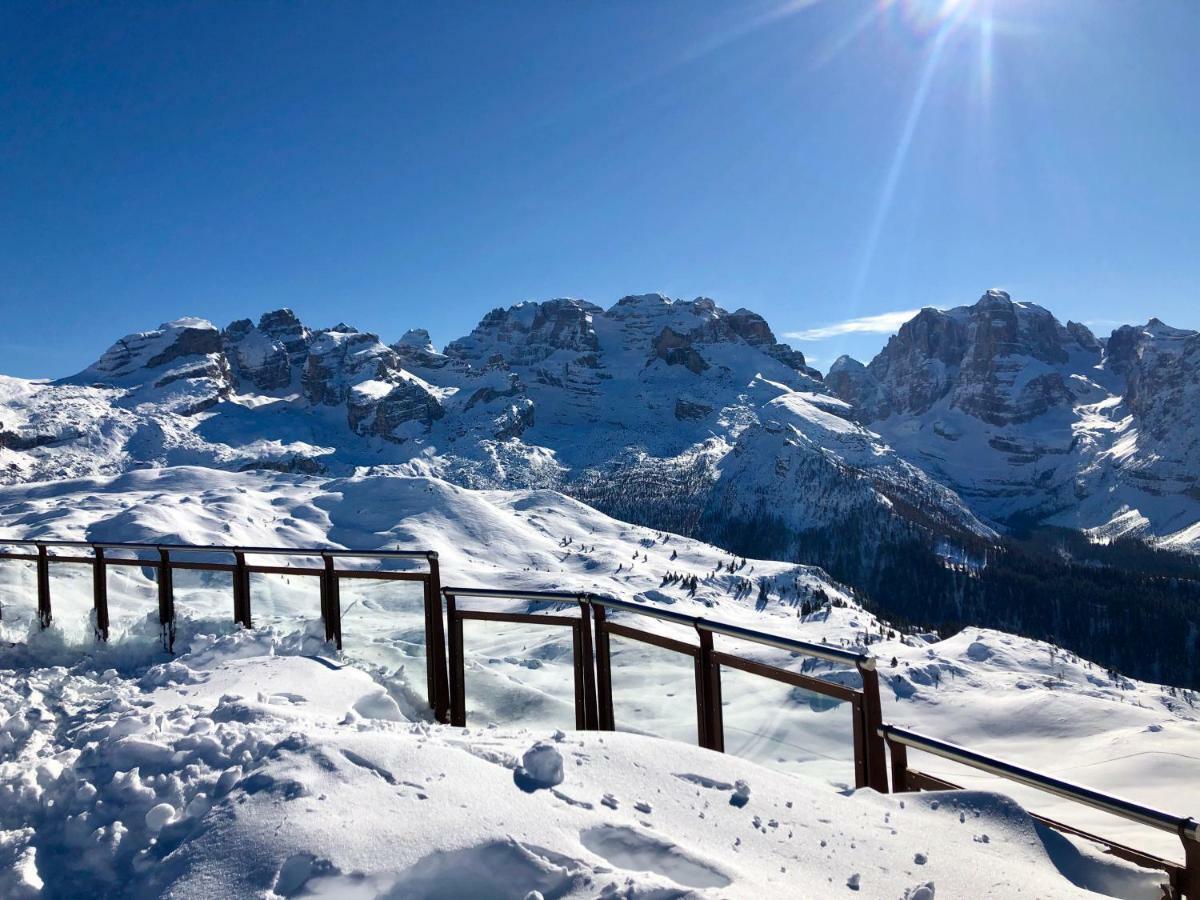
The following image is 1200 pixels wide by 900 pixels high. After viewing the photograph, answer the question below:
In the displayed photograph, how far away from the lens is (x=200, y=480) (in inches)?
4353

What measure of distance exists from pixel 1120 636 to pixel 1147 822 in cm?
19221

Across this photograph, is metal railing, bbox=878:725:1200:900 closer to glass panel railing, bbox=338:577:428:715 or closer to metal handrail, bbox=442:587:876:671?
metal handrail, bbox=442:587:876:671

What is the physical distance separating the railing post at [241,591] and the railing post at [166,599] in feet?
3.07

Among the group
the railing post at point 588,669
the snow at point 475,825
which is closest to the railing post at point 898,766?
the snow at point 475,825

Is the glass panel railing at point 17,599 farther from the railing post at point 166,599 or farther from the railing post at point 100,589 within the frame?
the railing post at point 166,599

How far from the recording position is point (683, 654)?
22.0 feet

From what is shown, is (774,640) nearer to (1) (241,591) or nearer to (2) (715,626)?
(2) (715,626)

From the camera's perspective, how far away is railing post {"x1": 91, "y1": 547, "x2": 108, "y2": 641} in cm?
1181

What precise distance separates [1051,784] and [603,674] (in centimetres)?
366

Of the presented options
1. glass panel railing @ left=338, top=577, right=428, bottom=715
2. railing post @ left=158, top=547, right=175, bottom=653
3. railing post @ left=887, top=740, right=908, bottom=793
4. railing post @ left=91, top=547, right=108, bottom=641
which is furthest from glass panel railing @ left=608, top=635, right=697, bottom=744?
railing post @ left=91, top=547, right=108, bottom=641

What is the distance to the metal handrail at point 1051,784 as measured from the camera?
13.9ft

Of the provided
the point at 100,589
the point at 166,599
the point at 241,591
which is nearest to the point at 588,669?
the point at 241,591

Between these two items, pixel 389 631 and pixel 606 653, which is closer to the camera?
pixel 606 653

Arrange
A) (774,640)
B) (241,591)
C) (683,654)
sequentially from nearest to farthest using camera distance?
1. (774,640)
2. (683,654)
3. (241,591)
